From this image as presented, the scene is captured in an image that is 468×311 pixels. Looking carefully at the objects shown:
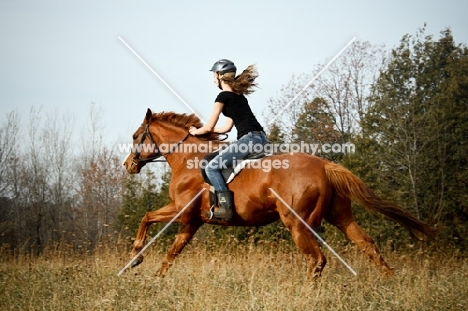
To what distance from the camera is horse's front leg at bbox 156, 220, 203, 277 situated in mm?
8008

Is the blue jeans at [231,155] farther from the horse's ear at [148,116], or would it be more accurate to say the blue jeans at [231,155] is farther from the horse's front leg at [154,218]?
the horse's ear at [148,116]

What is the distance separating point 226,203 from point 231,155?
2.39 feet

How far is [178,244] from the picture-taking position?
819 cm

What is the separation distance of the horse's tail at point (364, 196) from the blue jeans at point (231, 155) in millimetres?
1130

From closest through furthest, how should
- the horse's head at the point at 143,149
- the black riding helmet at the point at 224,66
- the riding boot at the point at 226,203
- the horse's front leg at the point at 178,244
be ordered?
the riding boot at the point at 226,203, the black riding helmet at the point at 224,66, the horse's front leg at the point at 178,244, the horse's head at the point at 143,149

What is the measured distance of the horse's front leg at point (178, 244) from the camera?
8008 millimetres

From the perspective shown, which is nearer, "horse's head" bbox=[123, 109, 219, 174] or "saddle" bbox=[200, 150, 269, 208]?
"saddle" bbox=[200, 150, 269, 208]

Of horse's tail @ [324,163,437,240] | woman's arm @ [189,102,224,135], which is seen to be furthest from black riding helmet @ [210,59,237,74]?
horse's tail @ [324,163,437,240]

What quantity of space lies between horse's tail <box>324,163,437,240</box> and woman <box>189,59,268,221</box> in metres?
1.22

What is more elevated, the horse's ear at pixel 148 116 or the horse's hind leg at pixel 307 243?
the horse's ear at pixel 148 116

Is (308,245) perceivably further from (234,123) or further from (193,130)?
(193,130)

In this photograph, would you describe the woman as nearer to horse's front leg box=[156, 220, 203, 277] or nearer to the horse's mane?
horse's front leg box=[156, 220, 203, 277]

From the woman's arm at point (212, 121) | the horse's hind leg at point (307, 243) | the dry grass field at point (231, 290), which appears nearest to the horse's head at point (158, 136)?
the woman's arm at point (212, 121)

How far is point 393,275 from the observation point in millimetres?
7160
